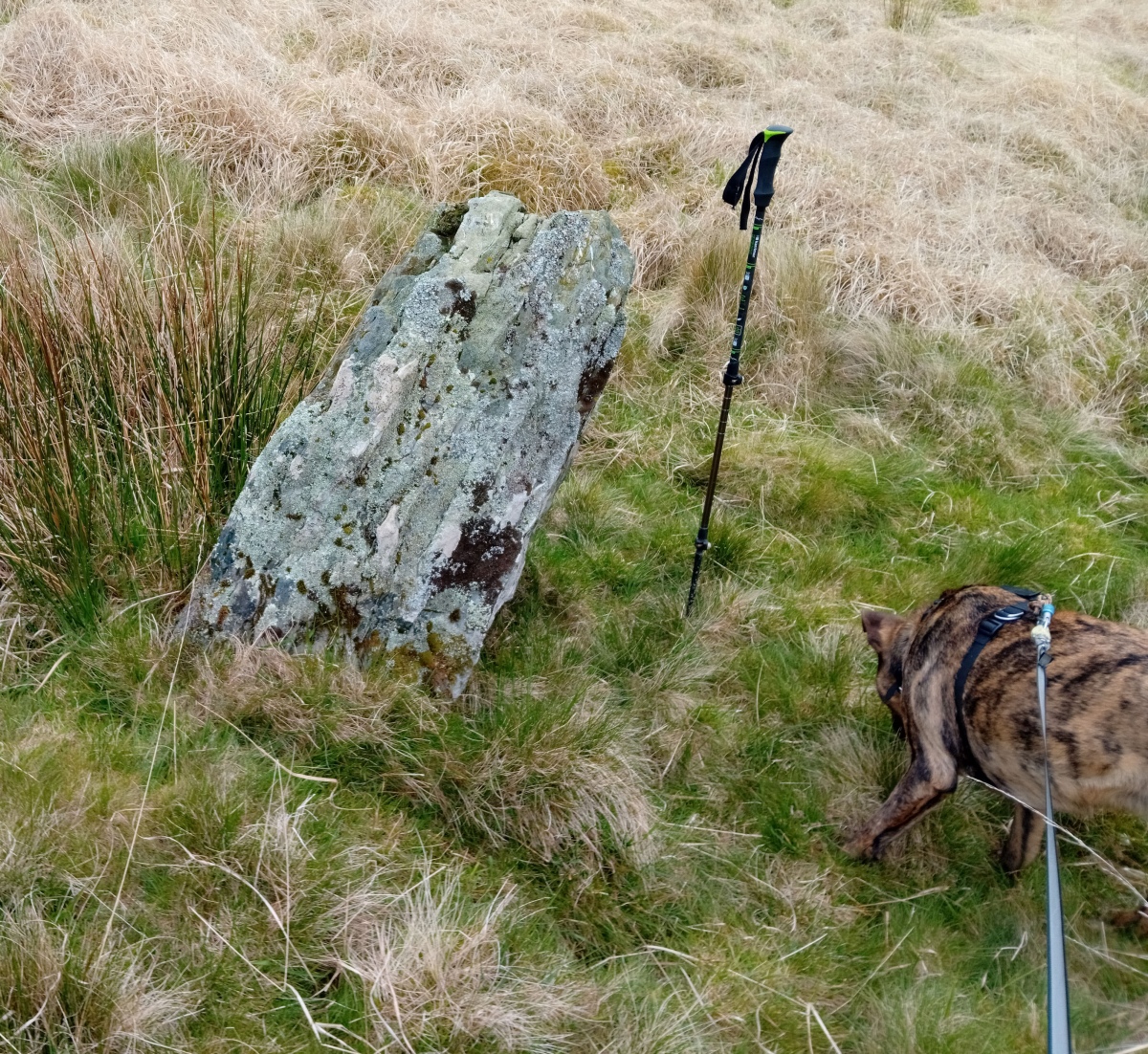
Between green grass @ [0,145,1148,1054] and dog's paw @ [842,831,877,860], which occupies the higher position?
green grass @ [0,145,1148,1054]

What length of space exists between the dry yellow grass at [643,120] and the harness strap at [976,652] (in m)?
3.99

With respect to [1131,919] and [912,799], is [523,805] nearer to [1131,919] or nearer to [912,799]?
[912,799]

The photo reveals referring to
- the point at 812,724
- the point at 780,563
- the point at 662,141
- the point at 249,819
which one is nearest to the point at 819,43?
the point at 662,141

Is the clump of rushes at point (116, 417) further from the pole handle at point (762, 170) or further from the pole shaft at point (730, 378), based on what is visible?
the pole handle at point (762, 170)

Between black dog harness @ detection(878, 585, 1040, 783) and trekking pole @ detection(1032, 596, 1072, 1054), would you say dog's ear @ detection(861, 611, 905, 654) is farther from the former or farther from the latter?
trekking pole @ detection(1032, 596, 1072, 1054)

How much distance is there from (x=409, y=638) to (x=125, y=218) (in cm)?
371

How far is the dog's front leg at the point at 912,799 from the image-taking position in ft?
10.1

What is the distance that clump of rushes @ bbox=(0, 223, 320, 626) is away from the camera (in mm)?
3301

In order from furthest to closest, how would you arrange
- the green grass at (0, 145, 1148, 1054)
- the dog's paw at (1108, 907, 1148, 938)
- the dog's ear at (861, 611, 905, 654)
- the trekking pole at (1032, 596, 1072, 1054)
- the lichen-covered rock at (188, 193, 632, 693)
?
the dog's ear at (861, 611, 905, 654), the lichen-covered rock at (188, 193, 632, 693), the dog's paw at (1108, 907, 1148, 938), the green grass at (0, 145, 1148, 1054), the trekking pole at (1032, 596, 1072, 1054)

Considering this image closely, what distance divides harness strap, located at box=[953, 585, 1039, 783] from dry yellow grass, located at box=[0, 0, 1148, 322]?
3994 mm

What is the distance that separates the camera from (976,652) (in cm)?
305

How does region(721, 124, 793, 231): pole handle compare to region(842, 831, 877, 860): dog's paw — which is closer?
region(842, 831, 877, 860): dog's paw

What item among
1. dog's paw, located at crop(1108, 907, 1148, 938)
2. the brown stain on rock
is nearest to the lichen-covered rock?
the brown stain on rock

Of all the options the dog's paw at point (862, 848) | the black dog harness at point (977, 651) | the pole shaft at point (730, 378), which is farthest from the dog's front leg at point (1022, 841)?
the pole shaft at point (730, 378)
